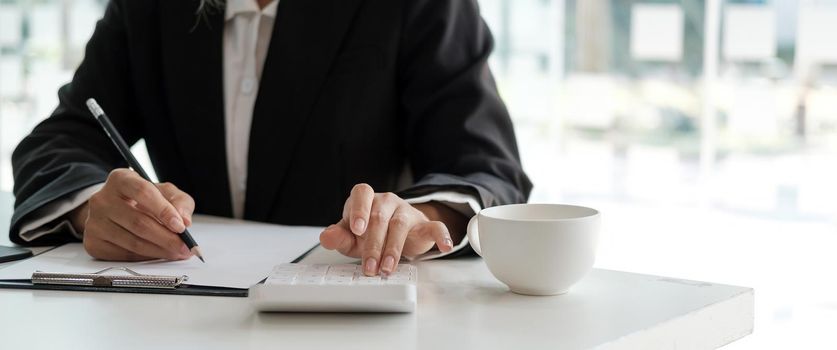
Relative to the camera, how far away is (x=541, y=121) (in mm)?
5180

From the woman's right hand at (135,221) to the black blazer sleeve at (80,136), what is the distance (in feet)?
0.49

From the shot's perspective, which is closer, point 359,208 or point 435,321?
point 435,321

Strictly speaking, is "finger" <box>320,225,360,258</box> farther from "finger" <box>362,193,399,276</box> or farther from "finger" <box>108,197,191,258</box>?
"finger" <box>108,197,191,258</box>

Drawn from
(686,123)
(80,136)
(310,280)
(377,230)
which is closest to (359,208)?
(377,230)

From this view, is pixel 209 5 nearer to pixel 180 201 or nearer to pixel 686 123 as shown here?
pixel 180 201

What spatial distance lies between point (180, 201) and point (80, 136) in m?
0.47

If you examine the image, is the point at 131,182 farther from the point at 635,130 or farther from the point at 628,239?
the point at 635,130

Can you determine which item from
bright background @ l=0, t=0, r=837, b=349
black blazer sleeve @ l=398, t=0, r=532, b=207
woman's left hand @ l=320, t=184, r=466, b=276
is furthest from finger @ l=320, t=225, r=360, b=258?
bright background @ l=0, t=0, r=837, b=349

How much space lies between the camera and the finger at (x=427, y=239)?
43.8 inches

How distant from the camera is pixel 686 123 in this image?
15.7 ft

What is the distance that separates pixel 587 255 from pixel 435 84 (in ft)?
2.06

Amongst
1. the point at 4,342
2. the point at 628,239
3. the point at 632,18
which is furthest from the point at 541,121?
the point at 4,342

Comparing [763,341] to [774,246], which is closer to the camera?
[763,341]

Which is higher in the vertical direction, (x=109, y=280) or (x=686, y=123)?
(x=109, y=280)
